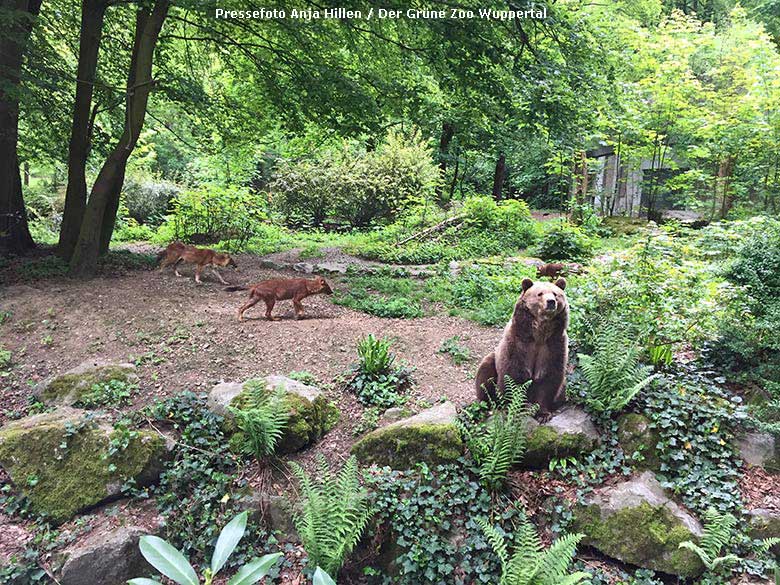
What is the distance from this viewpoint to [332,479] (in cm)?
387

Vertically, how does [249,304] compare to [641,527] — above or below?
above

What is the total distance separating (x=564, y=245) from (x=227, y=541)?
9.74 metres

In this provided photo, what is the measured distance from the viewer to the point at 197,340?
224 inches

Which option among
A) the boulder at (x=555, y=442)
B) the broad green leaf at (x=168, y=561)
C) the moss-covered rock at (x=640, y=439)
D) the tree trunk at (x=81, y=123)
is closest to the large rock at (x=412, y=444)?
the boulder at (x=555, y=442)

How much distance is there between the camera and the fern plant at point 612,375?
3.98 m

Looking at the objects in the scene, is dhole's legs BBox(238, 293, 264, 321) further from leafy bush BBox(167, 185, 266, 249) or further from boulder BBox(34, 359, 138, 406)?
leafy bush BBox(167, 185, 266, 249)

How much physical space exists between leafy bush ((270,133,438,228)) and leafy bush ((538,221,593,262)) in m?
5.04

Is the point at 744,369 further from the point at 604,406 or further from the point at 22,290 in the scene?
the point at 22,290

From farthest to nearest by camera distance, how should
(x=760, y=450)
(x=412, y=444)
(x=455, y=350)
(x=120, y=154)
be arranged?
(x=120, y=154), (x=455, y=350), (x=412, y=444), (x=760, y=450)

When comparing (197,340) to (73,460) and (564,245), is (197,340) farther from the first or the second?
(564,245)

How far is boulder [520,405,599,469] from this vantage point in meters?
3.87

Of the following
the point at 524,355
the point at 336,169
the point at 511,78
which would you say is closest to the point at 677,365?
the point at 524,355

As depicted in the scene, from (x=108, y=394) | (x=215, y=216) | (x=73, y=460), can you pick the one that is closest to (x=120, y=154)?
(x=215, y=216)

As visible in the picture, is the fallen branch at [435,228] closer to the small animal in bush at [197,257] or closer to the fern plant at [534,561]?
the small animal in bush at [197,257]
